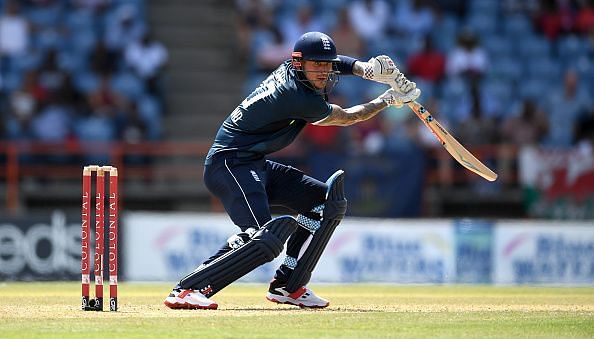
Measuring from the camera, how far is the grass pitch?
6180 mm

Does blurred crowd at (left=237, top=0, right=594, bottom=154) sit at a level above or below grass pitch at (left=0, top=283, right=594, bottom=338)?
above

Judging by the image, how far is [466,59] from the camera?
16.5m

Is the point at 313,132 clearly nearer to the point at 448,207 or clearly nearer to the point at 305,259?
the point at 448,207

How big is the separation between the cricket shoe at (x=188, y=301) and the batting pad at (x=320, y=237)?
65 cm

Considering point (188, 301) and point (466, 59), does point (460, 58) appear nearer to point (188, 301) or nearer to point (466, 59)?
point (466, 59)

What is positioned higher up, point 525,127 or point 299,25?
point 299,25

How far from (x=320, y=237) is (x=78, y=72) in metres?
8.17

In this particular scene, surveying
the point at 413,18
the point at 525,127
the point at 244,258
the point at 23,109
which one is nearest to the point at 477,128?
the point at 525,127

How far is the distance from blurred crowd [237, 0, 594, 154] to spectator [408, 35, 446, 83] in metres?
0.01

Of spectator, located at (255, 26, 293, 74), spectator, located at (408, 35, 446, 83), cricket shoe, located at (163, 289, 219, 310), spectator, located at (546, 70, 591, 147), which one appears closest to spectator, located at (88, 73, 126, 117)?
spectator, located at (255, 26, 293, 74)

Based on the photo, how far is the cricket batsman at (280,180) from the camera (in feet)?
23.9

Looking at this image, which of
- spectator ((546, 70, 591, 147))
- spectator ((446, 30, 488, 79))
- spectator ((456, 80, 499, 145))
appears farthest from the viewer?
spectator ((446, 30, 488, 79))

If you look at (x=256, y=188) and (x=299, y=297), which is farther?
(x=299, y=297)

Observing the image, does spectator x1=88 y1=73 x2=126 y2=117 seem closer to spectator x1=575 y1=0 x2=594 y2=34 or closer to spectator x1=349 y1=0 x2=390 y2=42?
spectator x1=349 y1=0 x2=390 y2=42
